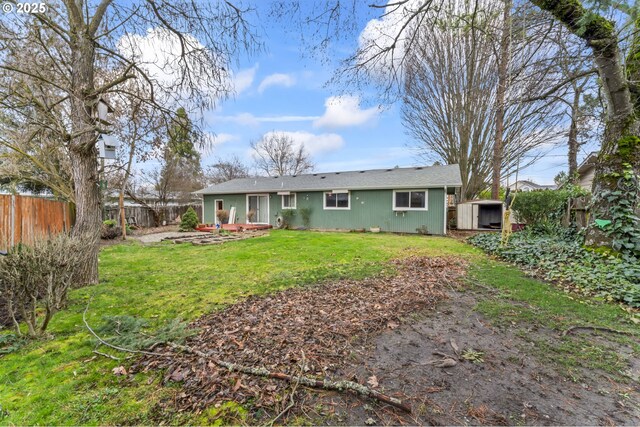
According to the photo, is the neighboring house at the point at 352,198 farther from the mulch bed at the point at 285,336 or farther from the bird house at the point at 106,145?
the bird house at the point at 106,145

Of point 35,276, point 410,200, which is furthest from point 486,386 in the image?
point 410,200

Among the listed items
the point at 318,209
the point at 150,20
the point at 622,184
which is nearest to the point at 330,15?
the point at 150,20

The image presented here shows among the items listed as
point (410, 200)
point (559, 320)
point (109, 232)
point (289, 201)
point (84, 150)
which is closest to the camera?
point (559, 320)

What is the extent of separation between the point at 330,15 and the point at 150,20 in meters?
2.81

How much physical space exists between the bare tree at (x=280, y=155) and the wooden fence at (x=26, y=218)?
24.9 meters

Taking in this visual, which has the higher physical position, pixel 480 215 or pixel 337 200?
pixel 337 200

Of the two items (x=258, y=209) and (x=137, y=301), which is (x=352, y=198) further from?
(x=137, y=301)

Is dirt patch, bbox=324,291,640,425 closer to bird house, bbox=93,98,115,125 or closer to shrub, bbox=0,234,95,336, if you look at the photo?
shrub, bbox=0,234,95,336

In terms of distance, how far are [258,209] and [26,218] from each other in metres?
10.9

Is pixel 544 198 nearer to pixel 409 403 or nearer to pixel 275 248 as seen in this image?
pixel 275 248

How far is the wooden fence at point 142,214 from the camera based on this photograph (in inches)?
628

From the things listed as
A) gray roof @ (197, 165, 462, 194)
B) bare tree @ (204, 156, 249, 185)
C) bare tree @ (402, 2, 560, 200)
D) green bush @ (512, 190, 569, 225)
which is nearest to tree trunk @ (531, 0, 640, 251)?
green bush @ (512, 190, 569, 225)

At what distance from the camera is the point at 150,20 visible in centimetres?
414

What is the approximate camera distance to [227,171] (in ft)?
103
